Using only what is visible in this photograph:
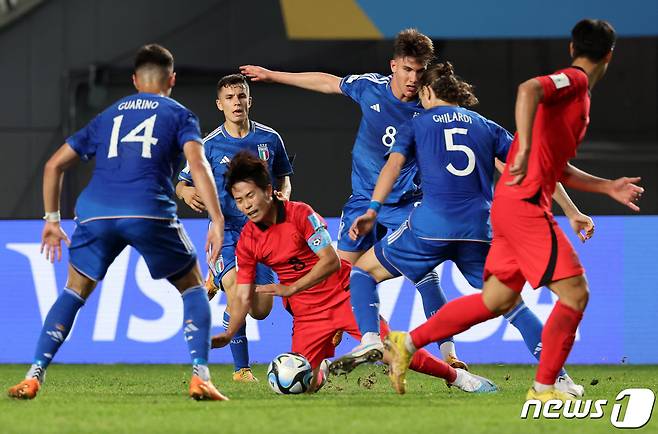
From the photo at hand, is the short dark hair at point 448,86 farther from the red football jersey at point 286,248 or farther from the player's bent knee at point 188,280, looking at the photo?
the player's bent knee at point 188,280

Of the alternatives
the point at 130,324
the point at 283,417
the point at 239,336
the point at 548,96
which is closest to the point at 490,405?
the point at 283,417

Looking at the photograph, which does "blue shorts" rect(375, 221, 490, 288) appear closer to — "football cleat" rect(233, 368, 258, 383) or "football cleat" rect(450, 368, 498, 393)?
"football cleat" rect(450, 368, 498, 393)

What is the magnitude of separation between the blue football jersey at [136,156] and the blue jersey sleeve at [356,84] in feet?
5.76

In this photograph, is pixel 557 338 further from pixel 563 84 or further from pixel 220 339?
pixel 220 339

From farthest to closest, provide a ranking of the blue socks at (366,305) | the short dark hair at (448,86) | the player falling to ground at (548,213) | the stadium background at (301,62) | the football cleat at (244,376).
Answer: the stadium background at (301,62) < the football cleat at (244,376) < the blue socks at (366,305) < the short dark hair at (448,86) < the player falling to ground at (548,213)

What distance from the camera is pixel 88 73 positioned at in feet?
49.4

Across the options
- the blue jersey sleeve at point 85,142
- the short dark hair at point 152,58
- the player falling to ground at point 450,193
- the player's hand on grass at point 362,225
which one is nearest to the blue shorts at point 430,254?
the player falling to ground at point 450,193

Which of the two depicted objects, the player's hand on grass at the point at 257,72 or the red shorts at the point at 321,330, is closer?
the red shorts at the point at 321,330

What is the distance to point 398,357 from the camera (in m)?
6.30

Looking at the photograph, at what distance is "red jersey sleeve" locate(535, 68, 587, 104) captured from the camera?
566 centimetres

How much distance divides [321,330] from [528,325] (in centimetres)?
112

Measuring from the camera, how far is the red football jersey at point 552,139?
5.83 meters

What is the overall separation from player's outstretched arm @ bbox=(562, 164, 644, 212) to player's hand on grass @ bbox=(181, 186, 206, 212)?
2.76 m

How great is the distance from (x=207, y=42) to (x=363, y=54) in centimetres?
186
